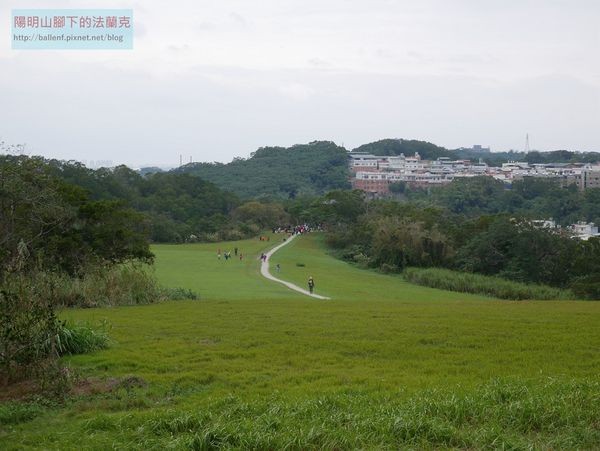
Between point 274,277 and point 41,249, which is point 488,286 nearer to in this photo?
point 274,277

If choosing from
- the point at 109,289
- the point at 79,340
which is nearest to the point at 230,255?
the point at 109,289

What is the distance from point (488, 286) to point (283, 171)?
101669 millimetres

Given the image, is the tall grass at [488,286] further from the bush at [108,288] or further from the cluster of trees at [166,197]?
the cluster of trees at [166,197]

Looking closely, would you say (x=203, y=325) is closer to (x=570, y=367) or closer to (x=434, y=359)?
(x=434, y=359)

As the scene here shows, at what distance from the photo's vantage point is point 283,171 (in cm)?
14062

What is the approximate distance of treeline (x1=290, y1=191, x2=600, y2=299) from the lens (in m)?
45.4

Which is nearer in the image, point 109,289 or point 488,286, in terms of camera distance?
point 109,289

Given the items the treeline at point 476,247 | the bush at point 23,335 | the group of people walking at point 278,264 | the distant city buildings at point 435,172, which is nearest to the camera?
the bush at point 23,335

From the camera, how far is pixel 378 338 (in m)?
13.4

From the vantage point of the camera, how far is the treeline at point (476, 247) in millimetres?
45438

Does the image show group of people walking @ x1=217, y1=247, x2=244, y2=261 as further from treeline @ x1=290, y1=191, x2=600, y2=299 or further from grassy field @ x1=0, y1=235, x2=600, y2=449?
grassy field @ x1=0, y1=235, x2=600, y2=449

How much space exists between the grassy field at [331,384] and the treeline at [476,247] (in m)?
27.1

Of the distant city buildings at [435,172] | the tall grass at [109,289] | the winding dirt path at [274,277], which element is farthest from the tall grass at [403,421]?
the distant city buildings at [435,172]

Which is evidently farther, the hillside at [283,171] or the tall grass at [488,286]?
the hillside at [283,171]
